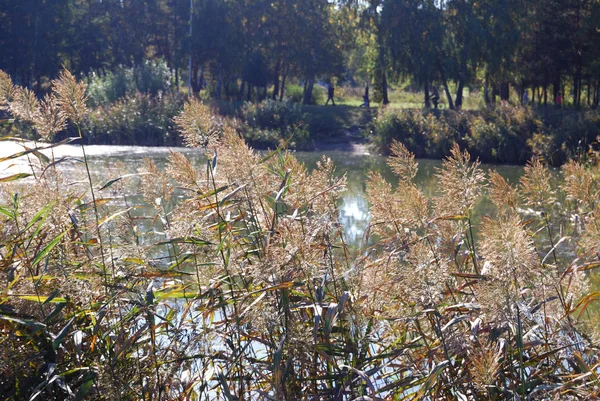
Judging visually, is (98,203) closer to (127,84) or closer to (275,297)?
(275,297)

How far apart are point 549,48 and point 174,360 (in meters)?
23.7

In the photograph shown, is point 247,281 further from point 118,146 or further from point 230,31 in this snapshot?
point 230,31

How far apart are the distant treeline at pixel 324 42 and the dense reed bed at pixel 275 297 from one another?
20.4 meters

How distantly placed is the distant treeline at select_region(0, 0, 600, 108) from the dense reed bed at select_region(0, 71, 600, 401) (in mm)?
20359

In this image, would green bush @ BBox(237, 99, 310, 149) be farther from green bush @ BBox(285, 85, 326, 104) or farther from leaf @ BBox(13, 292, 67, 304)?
leaf @ BBox(13, 292, 67, 304)

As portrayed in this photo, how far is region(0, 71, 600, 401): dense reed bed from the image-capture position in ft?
8.21

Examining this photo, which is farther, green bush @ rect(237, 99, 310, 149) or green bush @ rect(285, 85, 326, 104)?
green bush @ rect(285, 85, 326, 104)

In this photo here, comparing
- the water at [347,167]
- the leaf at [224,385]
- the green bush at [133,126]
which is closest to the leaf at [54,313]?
the leaf at [224,385]

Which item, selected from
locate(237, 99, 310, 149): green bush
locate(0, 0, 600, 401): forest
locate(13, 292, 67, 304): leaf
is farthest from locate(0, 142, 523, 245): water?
locate(13, 292, 67, 304): leaf

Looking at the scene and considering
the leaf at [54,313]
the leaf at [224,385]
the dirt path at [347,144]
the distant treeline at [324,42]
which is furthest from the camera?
the distant treeline at [324,42]

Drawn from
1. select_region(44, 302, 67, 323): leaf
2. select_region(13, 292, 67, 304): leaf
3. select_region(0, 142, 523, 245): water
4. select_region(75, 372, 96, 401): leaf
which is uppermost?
select_region(13, 292, 67, 304): leaf

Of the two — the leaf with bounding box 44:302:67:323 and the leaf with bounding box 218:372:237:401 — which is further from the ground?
the leaf with bounding box 44:302:67:323

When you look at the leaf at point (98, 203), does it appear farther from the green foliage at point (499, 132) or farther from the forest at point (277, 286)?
the green foliage at point (499, 132)

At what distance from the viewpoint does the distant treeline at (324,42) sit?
24531 mm
